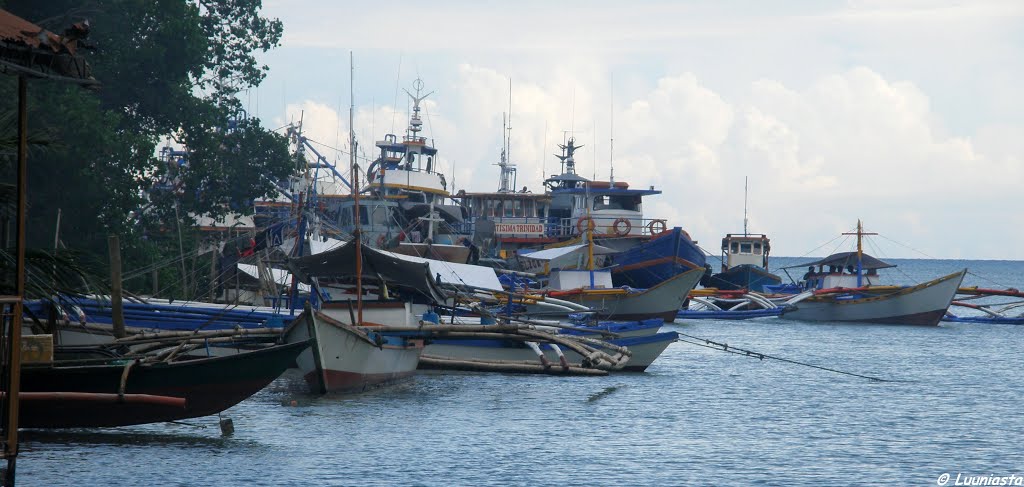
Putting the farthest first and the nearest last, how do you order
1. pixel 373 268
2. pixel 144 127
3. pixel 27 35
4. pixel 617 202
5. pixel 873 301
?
pixel 617 202
pixel 873 301
pixel 144 127
pixel 373 268
pixel 27 35

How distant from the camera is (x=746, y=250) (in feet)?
234

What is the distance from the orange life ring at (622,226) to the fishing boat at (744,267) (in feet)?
35.2

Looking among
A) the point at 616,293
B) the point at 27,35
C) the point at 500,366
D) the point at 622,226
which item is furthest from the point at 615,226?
the point at 27,35

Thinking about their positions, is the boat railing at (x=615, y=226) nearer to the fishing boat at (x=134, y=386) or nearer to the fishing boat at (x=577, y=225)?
the fishing boat at (x=577, y=225)

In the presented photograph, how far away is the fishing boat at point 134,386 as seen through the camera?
1689cm

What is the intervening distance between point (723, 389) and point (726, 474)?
1175 cm

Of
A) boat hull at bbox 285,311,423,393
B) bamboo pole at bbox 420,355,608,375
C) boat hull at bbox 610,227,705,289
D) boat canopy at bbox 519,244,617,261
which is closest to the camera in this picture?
boat hull at bbox 285,311,423,393

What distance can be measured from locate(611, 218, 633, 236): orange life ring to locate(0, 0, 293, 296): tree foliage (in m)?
18.9

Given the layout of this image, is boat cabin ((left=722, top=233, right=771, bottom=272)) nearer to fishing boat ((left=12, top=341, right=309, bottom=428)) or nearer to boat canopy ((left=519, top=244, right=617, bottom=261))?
boat canopy ((left=519, top=244, right=617, bottom=261))

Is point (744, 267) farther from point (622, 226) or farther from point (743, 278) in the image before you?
point (622, 226)

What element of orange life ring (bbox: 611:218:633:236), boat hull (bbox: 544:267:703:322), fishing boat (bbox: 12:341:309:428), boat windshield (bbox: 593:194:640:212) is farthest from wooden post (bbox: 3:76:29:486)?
boat windshield (bbox: 593:194:640:212)

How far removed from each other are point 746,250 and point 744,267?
3.47 metres

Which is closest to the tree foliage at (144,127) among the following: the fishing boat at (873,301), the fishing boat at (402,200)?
the fishing boat at (402,200)

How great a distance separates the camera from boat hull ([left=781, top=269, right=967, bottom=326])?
54.6 m
